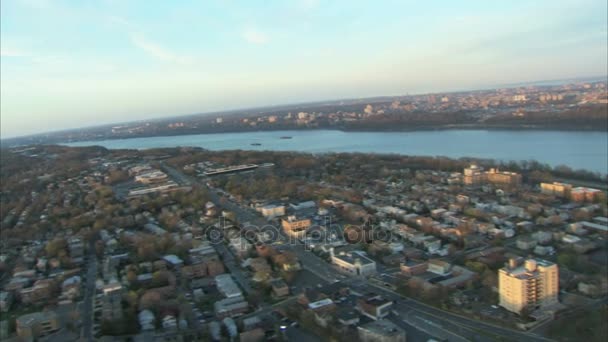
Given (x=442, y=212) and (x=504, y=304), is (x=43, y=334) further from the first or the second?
(x=442, y=212)

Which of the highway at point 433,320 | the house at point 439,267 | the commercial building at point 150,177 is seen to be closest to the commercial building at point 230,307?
the highway at point 433,320

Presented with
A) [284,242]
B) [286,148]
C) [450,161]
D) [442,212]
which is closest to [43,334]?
[284,242]

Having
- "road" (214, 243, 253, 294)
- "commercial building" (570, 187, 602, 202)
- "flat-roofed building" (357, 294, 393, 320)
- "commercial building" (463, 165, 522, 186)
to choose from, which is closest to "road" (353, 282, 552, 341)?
"flat-roofed building" (357, 294, 393, 320)

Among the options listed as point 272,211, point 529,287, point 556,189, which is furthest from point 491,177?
point 529,287

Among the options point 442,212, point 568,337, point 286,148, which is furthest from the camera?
point 286,148

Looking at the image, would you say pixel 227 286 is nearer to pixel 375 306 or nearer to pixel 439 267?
pixel 375 306
